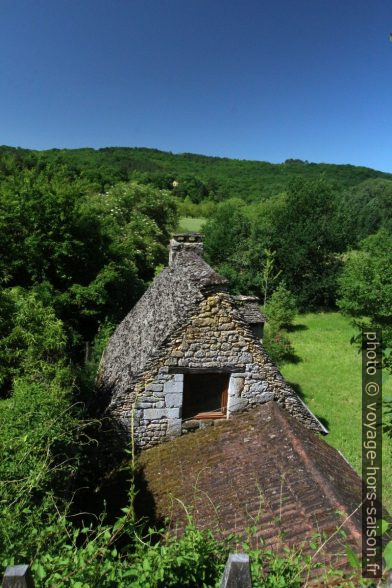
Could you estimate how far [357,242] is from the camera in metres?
34.9

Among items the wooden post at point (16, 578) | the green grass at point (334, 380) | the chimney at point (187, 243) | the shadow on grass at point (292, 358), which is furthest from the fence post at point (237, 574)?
the shadow on grass at point (292, 358)

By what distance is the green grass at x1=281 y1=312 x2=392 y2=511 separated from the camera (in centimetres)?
1329

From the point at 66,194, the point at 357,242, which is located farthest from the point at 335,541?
the point at 357,242

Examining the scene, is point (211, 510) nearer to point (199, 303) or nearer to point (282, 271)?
point (199, 303)

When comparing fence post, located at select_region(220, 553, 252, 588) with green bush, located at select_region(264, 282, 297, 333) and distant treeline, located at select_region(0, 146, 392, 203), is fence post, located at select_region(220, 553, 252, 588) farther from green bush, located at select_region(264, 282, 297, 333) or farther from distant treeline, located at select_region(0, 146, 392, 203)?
distant treeline, located at select_region(0, 146, 392, 203)

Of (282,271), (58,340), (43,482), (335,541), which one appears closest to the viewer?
(43,482)

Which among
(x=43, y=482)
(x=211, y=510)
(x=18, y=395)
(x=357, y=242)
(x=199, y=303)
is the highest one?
(x=357, y=242)

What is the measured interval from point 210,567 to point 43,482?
79.5 inches

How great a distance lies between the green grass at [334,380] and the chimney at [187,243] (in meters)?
6.97

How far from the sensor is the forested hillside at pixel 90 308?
309cm

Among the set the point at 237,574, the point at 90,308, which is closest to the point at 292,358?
the point at 90,308

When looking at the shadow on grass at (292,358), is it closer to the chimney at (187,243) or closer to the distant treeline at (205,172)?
the chimney at (187,243)

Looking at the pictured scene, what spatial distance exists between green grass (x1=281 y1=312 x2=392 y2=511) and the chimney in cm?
697

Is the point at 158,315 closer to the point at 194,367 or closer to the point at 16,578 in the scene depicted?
the point at 194,367
